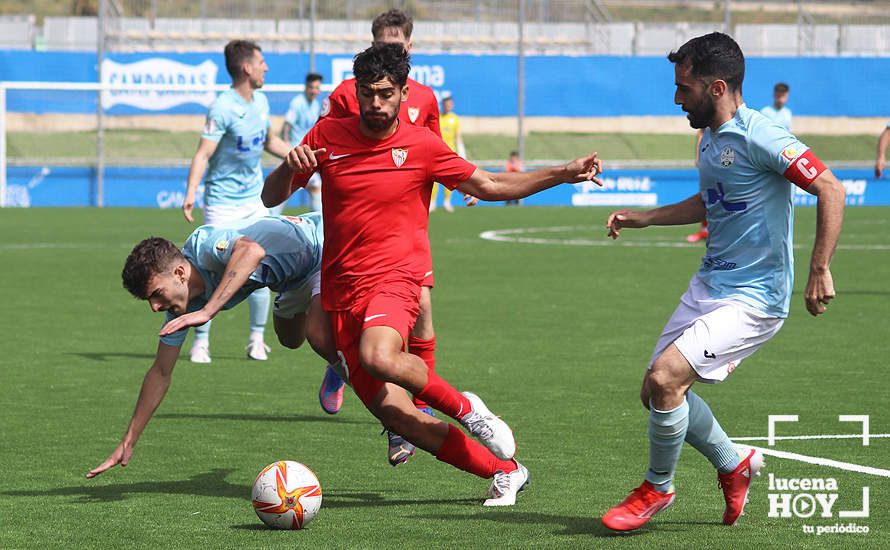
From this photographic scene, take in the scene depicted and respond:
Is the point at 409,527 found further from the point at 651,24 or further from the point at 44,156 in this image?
the point at 651,24

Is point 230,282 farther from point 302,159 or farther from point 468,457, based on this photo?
point 468,457

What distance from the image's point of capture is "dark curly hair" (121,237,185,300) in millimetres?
6613

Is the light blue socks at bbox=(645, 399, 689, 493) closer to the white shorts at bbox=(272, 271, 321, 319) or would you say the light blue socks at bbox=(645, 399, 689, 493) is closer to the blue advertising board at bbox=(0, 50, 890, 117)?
the white shorts at bbox=(272, 271, 321, 319)

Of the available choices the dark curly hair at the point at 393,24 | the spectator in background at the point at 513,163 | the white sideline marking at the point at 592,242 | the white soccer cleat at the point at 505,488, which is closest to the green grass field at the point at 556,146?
the spectator in background at the point at 513,163

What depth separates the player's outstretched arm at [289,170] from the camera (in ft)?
21.6

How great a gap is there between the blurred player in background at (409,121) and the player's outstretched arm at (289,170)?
593mm

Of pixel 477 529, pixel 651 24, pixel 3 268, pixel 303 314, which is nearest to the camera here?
pixel 477 529

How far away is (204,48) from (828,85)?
577 inches

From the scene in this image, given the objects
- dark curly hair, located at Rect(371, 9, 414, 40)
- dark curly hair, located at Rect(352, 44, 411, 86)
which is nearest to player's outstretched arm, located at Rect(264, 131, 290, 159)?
dark curly hair, located at Rect(371, 9, 414, 40)

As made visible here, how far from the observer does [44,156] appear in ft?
104

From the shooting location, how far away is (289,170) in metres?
6.80

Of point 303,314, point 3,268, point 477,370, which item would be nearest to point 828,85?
point 3,268

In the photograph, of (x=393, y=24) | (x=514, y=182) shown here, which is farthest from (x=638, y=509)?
(x=393, y=24)

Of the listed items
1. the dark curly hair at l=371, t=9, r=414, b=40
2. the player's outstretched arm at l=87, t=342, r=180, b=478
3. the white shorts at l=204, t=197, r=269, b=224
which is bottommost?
the player's outstretched arm at l=87, t=342, r=180, b=478
